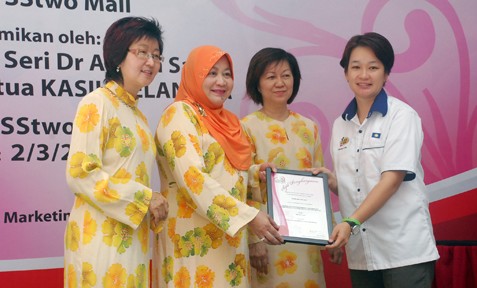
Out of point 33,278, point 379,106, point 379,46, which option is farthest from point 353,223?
point 33,278

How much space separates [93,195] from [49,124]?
903 millimetres

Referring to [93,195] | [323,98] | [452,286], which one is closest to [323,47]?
[323,98]

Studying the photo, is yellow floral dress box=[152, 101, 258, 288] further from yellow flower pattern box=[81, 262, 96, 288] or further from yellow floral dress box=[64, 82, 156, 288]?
yellow flower pattern box=[81, 262, 96, 288]

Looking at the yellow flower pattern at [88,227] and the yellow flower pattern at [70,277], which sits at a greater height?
the yellow flower pattern at [88,227]

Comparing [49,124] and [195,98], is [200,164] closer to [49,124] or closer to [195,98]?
[195,98]

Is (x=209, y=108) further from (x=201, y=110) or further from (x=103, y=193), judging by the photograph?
(x=103, y=193)

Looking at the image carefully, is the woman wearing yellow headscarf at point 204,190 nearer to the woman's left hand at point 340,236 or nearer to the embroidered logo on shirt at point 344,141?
the woman's left hand at point 340,236

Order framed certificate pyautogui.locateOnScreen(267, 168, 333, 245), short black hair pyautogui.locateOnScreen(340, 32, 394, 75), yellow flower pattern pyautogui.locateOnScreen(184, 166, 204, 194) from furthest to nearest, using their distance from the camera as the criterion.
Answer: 1. short black hair pyautogui.locateOnScreen(340, 32, 394, 75)
2. framed certificate pyautogui.locateOnScreen(267, 168, 333, 245)
3. yellow flower pattern pyautogui.locateOnScreen(184, 166, 204, 194)

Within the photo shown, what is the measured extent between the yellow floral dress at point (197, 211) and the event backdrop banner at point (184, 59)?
0.68 meters

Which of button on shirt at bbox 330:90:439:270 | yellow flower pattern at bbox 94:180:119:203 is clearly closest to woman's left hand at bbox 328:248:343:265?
button on shirt at bbox 330:90:439:270

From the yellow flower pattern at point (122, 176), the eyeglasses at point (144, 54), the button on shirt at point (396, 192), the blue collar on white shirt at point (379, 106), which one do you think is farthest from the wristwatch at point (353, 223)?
the eyeglasses at point (144, 54)

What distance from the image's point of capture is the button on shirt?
2.42m

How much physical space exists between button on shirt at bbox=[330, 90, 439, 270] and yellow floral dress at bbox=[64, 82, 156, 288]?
85 cm

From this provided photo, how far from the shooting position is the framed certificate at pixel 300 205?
245 cm
